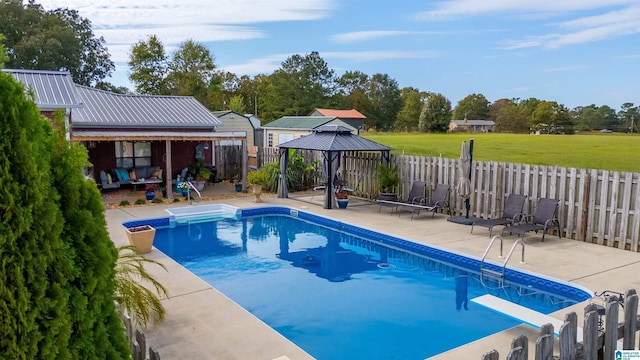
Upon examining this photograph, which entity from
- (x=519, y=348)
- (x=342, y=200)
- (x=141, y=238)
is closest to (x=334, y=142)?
(x=342, y=200)

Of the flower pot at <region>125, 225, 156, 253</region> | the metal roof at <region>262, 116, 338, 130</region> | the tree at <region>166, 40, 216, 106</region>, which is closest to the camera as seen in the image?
the flower pot at <region>125, 225, 156, 253</region>

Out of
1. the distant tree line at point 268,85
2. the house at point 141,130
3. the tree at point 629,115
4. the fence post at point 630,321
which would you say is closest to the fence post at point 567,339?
the fence post at point 630,321

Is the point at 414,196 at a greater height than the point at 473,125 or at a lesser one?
lesser

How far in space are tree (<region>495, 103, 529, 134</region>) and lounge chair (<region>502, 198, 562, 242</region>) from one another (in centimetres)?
5343

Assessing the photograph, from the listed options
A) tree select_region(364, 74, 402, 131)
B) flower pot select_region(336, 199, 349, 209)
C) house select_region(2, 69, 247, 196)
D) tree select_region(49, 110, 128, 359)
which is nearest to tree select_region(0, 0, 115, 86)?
house select_region(2, 69, 247, 196)

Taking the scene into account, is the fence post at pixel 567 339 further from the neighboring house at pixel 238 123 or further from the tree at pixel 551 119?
the tree at pixel 551 119

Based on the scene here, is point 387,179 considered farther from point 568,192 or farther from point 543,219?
point 568,192

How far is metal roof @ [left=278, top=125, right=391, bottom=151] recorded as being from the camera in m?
15.0

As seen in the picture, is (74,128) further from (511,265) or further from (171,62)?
(171,62)

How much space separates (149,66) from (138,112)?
27.5 m

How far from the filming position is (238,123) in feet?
106

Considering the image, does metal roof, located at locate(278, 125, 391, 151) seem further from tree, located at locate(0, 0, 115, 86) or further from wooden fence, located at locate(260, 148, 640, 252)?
tree, located at locate(0, 0, 115, 86)

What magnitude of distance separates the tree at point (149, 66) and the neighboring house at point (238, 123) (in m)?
16.0

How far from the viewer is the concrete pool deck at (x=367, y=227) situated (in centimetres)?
547
